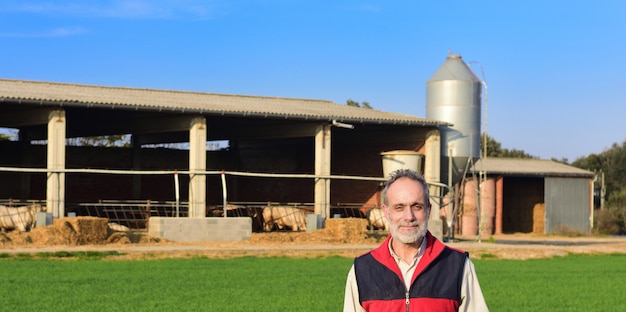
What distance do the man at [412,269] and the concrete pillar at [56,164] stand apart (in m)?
26.6

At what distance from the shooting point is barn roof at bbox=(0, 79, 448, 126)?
30641 millimetres

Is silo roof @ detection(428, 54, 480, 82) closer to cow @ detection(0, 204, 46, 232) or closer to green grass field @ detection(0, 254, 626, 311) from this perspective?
green grass field @ detection(0, 254, 626, 311)

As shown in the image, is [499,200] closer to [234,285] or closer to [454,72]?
[454,72]

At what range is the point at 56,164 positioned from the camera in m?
30.4

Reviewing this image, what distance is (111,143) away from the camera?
227ft

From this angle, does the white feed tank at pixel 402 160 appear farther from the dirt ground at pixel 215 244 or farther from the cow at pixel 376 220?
the dirt ground at pixel 215 244

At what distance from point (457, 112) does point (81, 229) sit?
16.1m

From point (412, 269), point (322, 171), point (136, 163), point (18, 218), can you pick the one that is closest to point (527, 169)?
point (322, 171)

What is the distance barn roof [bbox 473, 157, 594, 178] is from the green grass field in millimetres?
21546

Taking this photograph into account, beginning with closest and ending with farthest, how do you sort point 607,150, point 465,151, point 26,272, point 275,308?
point 275,308 < point 26,272 < point 465,151 < point 607,150

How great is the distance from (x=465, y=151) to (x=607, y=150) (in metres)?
62.9

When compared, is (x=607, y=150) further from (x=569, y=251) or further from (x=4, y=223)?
(x=4, y=223)

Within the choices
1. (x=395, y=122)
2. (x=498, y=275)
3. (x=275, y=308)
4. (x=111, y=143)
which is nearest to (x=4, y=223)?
(x=395, y=122)

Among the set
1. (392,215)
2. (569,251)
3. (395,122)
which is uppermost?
(395,122)
